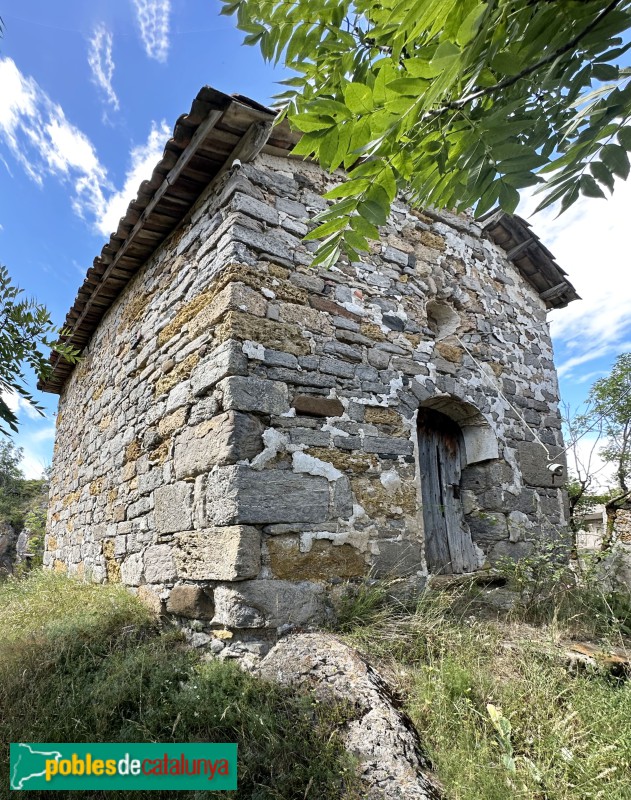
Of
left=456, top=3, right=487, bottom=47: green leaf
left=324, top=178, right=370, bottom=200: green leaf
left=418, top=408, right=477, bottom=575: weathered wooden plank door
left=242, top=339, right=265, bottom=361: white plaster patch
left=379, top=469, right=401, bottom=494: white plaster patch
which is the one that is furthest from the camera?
left=418, top=408, right=477, bottom=575: weathered wooden plank door

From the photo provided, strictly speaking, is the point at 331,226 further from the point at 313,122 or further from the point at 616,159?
the point at 616,159

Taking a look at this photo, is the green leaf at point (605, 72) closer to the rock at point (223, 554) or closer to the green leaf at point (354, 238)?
the green leaf at point (354, 238)

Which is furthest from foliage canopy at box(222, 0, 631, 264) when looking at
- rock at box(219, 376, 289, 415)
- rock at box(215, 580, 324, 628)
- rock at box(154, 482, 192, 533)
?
rock at box(154, 482, 192, 533)

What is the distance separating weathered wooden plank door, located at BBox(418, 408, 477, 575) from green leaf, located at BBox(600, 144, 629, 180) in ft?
11.4

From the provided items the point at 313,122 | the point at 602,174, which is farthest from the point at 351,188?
the point at 602,174

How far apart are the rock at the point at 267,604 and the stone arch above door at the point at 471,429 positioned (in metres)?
2.23

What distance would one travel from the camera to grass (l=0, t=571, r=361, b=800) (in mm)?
2195

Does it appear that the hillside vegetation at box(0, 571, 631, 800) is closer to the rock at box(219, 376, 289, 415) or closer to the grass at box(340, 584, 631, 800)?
the grass at box(340, 584, 631, 800)

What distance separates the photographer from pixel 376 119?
1.41 metres

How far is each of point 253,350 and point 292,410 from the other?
500 millimetres

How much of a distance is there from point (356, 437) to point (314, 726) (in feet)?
6.28

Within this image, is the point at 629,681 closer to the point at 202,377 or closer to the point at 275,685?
the point at 275,685

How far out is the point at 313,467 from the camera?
3465 millimetres

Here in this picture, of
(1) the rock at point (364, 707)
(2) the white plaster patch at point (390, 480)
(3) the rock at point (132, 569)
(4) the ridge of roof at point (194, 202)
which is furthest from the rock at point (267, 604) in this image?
(4) the ridge of roof at point (194, 202)
